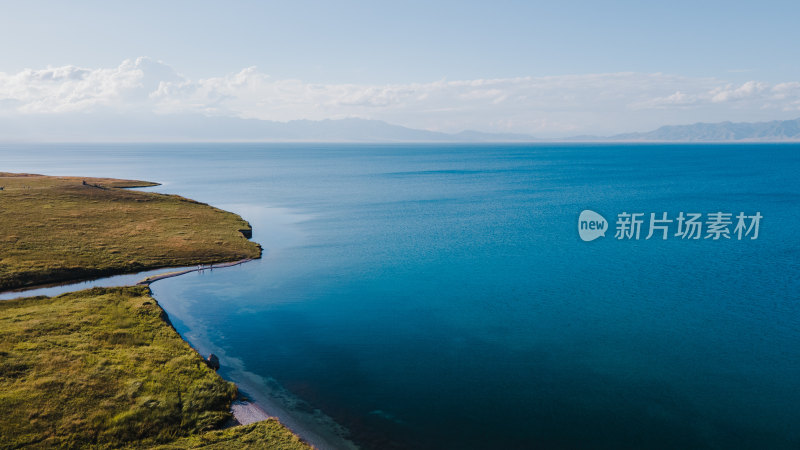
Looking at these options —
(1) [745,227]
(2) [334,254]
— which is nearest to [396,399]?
(2) [334,254]

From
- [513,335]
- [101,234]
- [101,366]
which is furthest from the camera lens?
[101,234]

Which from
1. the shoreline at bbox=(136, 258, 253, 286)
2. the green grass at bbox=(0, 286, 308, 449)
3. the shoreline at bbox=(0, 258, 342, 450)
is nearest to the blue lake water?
the shoreline at bbox=(0, 258, 342, 450)

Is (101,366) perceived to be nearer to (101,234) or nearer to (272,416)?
(272,416)

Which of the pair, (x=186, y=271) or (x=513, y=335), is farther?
(x=186, y=271)

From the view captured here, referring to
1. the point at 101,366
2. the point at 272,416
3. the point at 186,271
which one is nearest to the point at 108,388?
the point at 101,366

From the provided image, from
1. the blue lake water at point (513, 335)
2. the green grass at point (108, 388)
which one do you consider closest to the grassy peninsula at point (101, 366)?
the green grass at point (108, 388)

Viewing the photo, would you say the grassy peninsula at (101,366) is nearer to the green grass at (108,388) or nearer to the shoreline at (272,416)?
the green grass at (108,388)
